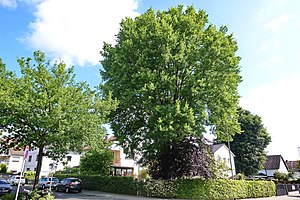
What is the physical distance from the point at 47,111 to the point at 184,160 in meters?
11.7

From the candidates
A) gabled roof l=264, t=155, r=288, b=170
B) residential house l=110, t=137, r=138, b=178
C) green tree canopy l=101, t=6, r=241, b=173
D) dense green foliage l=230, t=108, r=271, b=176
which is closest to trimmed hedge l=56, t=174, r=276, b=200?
green tree canopy l=101, t=6, r=241, b=173

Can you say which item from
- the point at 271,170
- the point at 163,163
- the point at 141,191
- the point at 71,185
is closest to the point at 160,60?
the point at 163,163

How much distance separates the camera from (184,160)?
20.2m

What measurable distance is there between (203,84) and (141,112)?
20.1 ft

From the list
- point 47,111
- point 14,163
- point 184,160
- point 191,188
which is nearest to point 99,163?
point 184,160

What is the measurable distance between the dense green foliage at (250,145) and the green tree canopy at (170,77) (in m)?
26.2

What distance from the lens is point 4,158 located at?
59.0m

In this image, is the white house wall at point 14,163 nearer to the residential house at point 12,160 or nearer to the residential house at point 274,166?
the residential house at point 12,160

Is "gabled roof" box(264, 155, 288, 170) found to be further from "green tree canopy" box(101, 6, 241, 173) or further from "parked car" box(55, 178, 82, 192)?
"parked car" box(55, 178, 82, 192)

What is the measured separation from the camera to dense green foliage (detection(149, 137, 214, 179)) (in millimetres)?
19828

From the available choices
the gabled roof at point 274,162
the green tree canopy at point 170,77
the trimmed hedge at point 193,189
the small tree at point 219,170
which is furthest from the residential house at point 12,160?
the gabled roof at point 274,162

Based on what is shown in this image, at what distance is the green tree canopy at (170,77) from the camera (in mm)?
18750

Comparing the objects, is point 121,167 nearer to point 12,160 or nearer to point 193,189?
point 193,189

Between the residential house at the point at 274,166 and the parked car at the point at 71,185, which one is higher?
the residential house at the point at 274,166
